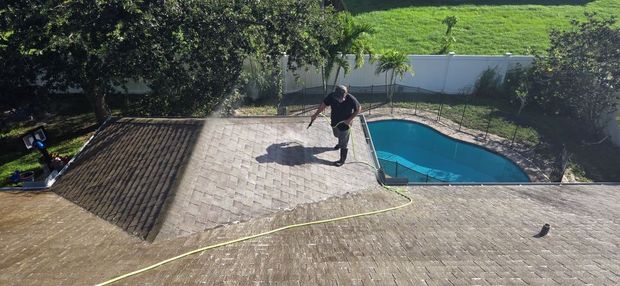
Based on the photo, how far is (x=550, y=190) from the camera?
10.7 meters

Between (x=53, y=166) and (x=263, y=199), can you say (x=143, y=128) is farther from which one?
(x=263, y=199)

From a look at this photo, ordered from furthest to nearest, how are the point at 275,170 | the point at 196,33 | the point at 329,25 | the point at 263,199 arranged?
1. the point at 329,25
2. the point at 196,33
3. the point at 275,170
4. the point at 263,199

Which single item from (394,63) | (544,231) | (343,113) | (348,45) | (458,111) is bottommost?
(458,111)

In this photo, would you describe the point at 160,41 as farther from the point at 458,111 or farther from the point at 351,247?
the point at 458,111

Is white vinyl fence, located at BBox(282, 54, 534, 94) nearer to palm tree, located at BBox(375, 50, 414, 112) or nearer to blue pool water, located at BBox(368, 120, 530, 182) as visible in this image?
palm tree, located at BBox(375, 50, 414, 112)

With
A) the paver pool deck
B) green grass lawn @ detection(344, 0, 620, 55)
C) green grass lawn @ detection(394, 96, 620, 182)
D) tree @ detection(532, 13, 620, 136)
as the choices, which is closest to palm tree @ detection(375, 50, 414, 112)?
green grass lawn @ detection(394, 96, 620, 182)

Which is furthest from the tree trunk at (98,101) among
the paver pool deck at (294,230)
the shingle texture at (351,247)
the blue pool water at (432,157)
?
the blue pool water at (432,157)

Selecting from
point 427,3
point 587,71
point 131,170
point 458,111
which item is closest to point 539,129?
point 587,71

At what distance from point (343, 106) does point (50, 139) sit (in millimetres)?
12250

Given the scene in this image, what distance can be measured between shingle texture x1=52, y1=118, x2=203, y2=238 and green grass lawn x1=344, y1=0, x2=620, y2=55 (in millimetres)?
16135

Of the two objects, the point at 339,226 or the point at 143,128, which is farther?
the point at 143,128

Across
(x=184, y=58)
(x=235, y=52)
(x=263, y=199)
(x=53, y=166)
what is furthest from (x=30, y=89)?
(x=263, y=199)

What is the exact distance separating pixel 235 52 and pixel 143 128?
4077 mm

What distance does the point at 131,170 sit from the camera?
944cm
